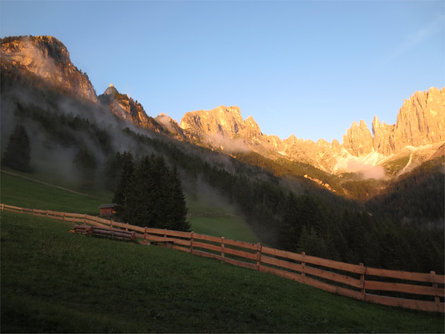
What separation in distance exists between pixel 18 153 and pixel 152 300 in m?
95.1

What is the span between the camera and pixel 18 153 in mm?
83812

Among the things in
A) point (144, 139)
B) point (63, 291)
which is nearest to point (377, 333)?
point (63, 291)

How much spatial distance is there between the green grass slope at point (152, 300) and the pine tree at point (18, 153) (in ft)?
270

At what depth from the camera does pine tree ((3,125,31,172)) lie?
81938 millimetres

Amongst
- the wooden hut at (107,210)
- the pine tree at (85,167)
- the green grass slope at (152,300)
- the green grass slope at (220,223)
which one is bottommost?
the green grass slope at (220,223)

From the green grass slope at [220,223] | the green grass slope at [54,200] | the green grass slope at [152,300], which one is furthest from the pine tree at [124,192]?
the green grass slope at [152,300]

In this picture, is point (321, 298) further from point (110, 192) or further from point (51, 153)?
point (51, 153)

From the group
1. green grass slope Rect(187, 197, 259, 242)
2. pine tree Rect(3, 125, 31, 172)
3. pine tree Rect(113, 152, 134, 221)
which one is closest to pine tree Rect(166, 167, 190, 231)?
pine tree Rect(113, 152, 134, 221)

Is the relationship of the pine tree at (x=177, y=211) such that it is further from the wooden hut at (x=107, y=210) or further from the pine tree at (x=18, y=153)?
the pine tree at (x=18, y=153)

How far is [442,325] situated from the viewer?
10.8 m

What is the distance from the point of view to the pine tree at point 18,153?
81938mm

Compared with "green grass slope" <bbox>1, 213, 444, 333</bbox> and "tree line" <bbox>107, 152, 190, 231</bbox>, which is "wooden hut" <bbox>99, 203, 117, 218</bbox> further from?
"green grass slope" <bbox>1, 213, 444, 333</bbox>

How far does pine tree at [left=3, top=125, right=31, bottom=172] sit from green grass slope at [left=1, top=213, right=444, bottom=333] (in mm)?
82423

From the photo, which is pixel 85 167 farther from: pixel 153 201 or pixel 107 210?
pixel 153 201
